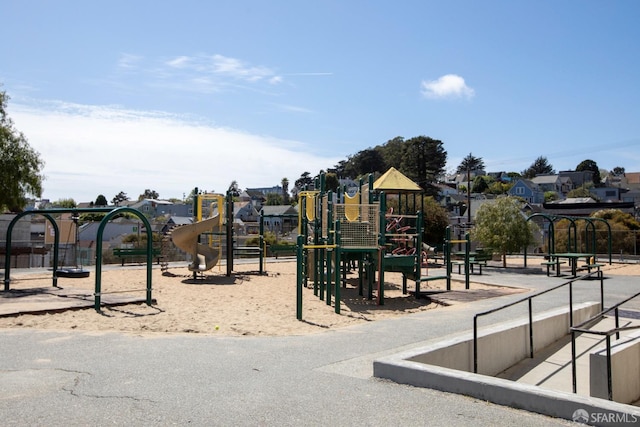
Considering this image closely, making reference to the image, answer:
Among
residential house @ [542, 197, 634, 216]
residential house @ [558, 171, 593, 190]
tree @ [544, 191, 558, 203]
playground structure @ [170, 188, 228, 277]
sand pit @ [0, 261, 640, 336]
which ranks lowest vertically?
sand pit @ [0, 261, 640, 336]

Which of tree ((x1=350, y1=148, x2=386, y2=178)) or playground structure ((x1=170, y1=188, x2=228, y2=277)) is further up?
tree ((x1=350, y1=148, x2=386, y2=178))

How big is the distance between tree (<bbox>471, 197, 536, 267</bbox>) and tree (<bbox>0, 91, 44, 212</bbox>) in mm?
20606

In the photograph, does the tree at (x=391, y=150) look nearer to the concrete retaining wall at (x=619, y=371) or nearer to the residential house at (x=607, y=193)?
the residential house at (x=607, y=193)

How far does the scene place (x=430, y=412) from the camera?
209 inches

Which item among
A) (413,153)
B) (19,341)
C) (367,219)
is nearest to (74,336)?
(19,341)

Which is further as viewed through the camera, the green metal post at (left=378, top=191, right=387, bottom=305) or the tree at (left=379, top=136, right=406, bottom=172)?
the tree at (left=379, top=136, right=406, bottom=172)

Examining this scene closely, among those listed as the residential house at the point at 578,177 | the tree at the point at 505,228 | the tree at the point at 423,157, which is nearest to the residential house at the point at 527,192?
the tree at the point at 423,157

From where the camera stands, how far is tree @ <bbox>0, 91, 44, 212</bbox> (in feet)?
68.1

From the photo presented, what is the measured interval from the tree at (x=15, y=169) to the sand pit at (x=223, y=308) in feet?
10.1

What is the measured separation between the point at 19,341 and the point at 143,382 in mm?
3423

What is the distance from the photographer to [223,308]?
1295 centimetres

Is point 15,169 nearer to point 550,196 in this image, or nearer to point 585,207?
point 585,207

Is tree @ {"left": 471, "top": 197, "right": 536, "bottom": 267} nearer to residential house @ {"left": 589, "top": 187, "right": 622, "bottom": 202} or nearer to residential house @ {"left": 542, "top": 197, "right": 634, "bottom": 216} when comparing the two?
residential house @ {"left": 542, "top": 197, "right": 634, "bottom": 216}

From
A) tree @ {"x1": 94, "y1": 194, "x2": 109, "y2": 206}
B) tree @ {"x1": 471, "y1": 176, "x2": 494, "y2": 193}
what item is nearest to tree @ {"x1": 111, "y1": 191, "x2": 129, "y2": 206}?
tree @ {"x1": 94, "y1": 194, "x2": 109, "y2": 206}
